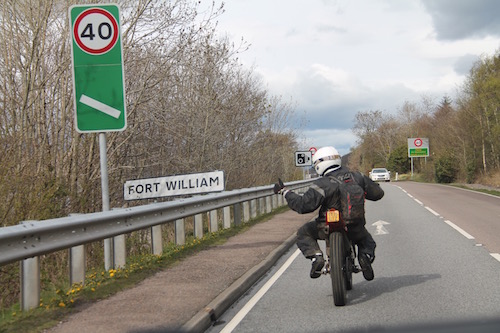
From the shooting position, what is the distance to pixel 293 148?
1254 inches


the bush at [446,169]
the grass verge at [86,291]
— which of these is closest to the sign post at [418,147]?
the bush at [446,169]

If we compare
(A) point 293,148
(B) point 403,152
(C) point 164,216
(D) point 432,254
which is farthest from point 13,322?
(B) point 403,152

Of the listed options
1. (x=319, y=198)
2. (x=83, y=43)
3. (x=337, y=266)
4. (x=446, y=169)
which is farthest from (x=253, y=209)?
(x=446, y=169)

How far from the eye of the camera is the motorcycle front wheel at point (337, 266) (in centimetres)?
618

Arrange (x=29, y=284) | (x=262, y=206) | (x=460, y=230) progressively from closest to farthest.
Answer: (x=29, y=284) → (x=460, y=230) → (x=262, y=206)

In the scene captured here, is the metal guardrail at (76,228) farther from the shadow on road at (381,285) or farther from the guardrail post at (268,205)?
the guardrail post at (268,205)

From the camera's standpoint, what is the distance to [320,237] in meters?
6.72

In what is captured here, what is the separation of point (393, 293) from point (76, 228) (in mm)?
3774

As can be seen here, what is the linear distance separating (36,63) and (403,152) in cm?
8758

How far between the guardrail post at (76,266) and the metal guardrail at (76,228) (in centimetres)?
26

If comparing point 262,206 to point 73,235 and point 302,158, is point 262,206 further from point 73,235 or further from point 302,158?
point 73,235

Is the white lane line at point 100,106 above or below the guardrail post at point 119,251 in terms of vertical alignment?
above

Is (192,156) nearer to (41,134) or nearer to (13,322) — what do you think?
(41,134)

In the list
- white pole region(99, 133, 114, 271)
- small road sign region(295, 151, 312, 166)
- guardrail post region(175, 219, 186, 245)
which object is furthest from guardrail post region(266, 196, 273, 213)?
white pole region(99, 133, 114, 271)
